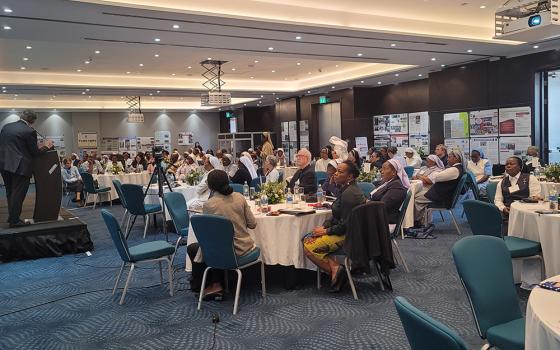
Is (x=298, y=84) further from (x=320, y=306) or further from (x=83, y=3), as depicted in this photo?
(x=320, y=306)

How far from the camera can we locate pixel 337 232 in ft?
15.7

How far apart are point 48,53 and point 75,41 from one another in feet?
9.14

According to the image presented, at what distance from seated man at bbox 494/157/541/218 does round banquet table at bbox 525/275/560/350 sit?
12.4 ft

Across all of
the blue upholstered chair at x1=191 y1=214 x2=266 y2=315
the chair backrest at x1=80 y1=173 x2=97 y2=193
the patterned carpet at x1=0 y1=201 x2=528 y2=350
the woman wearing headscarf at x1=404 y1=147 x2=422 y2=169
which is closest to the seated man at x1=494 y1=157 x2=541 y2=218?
the patterned carpet at x1=0 y1=201 x2=528 y2=350

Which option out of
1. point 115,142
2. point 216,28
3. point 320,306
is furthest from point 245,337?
point 115,142

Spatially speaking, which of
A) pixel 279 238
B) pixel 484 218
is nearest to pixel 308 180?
pixel 279 238

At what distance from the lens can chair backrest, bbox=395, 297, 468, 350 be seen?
1.63 meters

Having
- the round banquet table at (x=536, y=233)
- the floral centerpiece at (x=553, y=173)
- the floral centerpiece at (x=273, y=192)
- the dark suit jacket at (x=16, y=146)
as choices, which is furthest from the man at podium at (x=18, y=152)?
the floral centerpiece at (x=553, y=173)

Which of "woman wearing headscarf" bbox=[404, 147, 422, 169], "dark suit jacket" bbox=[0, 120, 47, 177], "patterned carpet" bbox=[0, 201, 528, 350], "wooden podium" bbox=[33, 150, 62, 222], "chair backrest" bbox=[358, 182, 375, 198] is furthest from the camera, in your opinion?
"woman wearing headscarf" bbox=[404, 147, 422, 169]

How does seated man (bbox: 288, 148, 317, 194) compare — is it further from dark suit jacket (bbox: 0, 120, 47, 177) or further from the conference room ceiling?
dark suit jacket (bbox: 0, 120, 47, 177)

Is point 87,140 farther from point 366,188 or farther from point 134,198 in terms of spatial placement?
point 366,188

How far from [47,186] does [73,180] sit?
257 inches

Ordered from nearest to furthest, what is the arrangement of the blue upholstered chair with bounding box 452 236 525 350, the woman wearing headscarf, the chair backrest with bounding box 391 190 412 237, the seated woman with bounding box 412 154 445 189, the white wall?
the blue upholstered chair with bounding box 452 236 525 350, the chair backrest with bounding box 391 190 412 237, the seated woman with bounding box 412 154 445 189, the woman wearing headscarf, the white wall

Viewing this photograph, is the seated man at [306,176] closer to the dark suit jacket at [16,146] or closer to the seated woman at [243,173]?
the seated woman at [243,173]
